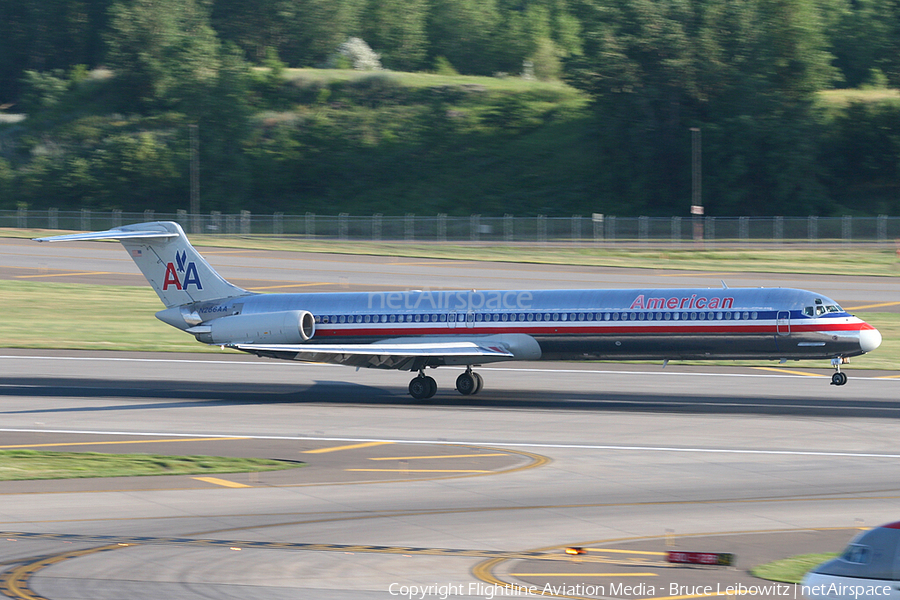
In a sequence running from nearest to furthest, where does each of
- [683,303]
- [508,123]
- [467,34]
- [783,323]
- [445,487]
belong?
[445,487] → [783,323] → [683,303] → [508,123] → [467,34]

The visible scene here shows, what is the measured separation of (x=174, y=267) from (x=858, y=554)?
1281 inches

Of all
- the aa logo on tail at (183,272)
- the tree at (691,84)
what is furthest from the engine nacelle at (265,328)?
the tree at (691,84)

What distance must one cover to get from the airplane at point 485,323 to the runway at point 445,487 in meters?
1.66

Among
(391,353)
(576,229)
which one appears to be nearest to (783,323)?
(391,353)

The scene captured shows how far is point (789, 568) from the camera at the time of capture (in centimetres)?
1644

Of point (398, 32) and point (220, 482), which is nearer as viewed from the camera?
point (220, 482)

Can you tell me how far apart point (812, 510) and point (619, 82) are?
97330mm

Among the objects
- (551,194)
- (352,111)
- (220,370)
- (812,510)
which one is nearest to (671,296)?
(812,510)

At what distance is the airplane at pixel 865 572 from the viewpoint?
428 inches

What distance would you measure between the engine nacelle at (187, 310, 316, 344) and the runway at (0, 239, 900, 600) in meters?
2.07

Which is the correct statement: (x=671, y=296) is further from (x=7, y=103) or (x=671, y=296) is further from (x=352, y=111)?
(x=7, y=103)

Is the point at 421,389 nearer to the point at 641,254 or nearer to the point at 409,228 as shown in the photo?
the point at 641,254

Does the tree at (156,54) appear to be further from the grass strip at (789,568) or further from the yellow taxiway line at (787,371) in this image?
the grass strip at (789,568)

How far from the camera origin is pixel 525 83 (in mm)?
134625
